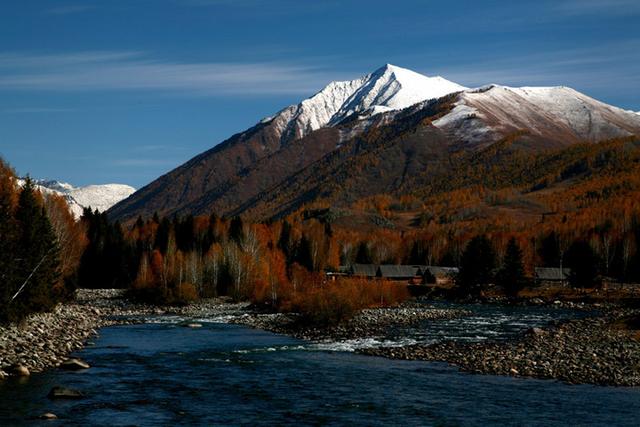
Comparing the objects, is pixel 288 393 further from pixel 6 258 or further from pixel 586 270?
pixel 586 270

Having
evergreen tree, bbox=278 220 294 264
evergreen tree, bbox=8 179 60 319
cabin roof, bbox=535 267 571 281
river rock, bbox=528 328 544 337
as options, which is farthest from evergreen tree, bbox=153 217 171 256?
river rock, bbox=528 328 544 337

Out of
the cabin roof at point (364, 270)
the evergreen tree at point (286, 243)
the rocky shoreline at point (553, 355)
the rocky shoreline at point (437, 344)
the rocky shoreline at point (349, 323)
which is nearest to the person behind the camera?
the rocky shoreline at point (553, 355)

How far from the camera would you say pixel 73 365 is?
46.9m

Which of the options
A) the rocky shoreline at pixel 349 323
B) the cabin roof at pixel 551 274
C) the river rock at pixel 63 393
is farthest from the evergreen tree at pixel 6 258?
the cabin roof at pixel 551 274

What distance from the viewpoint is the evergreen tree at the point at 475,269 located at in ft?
424

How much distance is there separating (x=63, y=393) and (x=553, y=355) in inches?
1329

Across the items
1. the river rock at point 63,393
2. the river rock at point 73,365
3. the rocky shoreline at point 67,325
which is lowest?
the river rock at point 63,393

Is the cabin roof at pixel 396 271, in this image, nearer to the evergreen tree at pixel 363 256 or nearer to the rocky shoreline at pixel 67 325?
the evergreen tree at pixel 363 256

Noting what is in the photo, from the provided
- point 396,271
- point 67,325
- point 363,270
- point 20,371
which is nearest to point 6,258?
point 20,371

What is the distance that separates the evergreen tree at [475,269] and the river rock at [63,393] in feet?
324

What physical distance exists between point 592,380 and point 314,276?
75.8m

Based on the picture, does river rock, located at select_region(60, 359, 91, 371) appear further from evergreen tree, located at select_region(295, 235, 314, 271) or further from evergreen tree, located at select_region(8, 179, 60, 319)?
evergreen tree, located at select_region(295, 235, 314, 271)

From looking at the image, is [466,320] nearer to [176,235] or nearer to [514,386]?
[514,386]

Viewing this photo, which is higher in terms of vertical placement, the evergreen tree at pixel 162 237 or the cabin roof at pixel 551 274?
the evergreen tree at pixel 162 237
